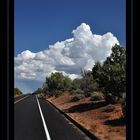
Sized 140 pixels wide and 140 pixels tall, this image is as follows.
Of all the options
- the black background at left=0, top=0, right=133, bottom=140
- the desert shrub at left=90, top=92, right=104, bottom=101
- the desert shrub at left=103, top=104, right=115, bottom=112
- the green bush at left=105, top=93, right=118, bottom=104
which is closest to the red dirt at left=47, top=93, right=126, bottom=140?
the desert shrub at left=103, top=104, right=115, bottom=112

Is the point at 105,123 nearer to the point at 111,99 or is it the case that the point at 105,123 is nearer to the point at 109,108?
the point at 109,108

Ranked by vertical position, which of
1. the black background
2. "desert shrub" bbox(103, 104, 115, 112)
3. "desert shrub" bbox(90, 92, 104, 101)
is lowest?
"desert shrub" bbox(103, 104, 115, 112)

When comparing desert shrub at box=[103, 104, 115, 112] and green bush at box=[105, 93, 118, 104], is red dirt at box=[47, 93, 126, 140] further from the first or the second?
green bush at box=[105, 93, 118, 104]

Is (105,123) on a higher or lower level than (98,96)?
lower

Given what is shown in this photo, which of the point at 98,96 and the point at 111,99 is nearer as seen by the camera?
the point at 111,99

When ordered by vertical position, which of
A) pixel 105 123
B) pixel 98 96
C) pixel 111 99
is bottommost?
pixel 105 123
